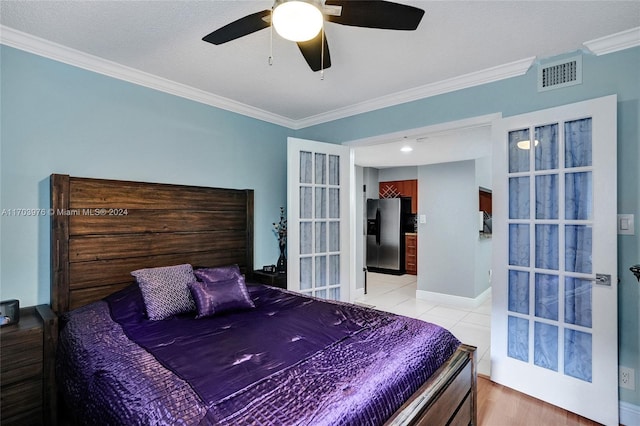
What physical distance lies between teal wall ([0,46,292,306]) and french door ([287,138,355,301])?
69 cm

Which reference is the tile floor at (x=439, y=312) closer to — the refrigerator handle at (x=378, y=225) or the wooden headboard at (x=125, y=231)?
the refrigerator handle at (x=378, y=225)

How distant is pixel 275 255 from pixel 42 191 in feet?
7.32

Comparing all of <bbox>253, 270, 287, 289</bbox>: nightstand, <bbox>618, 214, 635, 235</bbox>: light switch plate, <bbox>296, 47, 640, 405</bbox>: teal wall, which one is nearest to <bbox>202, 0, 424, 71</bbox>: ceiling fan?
<bbox>296, 47, 640, 405</bbox>: teal wall

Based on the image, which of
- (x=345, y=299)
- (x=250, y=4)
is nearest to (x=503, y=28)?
(x=250, y=4)

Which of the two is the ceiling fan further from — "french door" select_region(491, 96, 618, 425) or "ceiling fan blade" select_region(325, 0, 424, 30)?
"french door" select_region(491, 96, 618, 425)

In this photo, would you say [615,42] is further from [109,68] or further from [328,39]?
[109,68]

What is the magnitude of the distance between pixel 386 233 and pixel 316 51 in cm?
589

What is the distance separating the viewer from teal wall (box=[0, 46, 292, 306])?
209cm

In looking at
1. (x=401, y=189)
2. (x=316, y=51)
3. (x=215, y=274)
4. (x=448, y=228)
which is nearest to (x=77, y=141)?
(x=215, y=274)

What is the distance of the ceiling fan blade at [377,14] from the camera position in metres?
1.39

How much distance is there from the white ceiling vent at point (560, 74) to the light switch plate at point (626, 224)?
1008 millimetres

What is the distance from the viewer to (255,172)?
3.57m

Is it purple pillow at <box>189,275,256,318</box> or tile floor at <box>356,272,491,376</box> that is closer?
purple pillow at <box>189,275,256,318</box>

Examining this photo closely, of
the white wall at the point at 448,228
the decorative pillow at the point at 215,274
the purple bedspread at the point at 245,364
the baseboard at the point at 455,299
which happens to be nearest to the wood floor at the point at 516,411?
the purple bedspread at the point at 245,364
